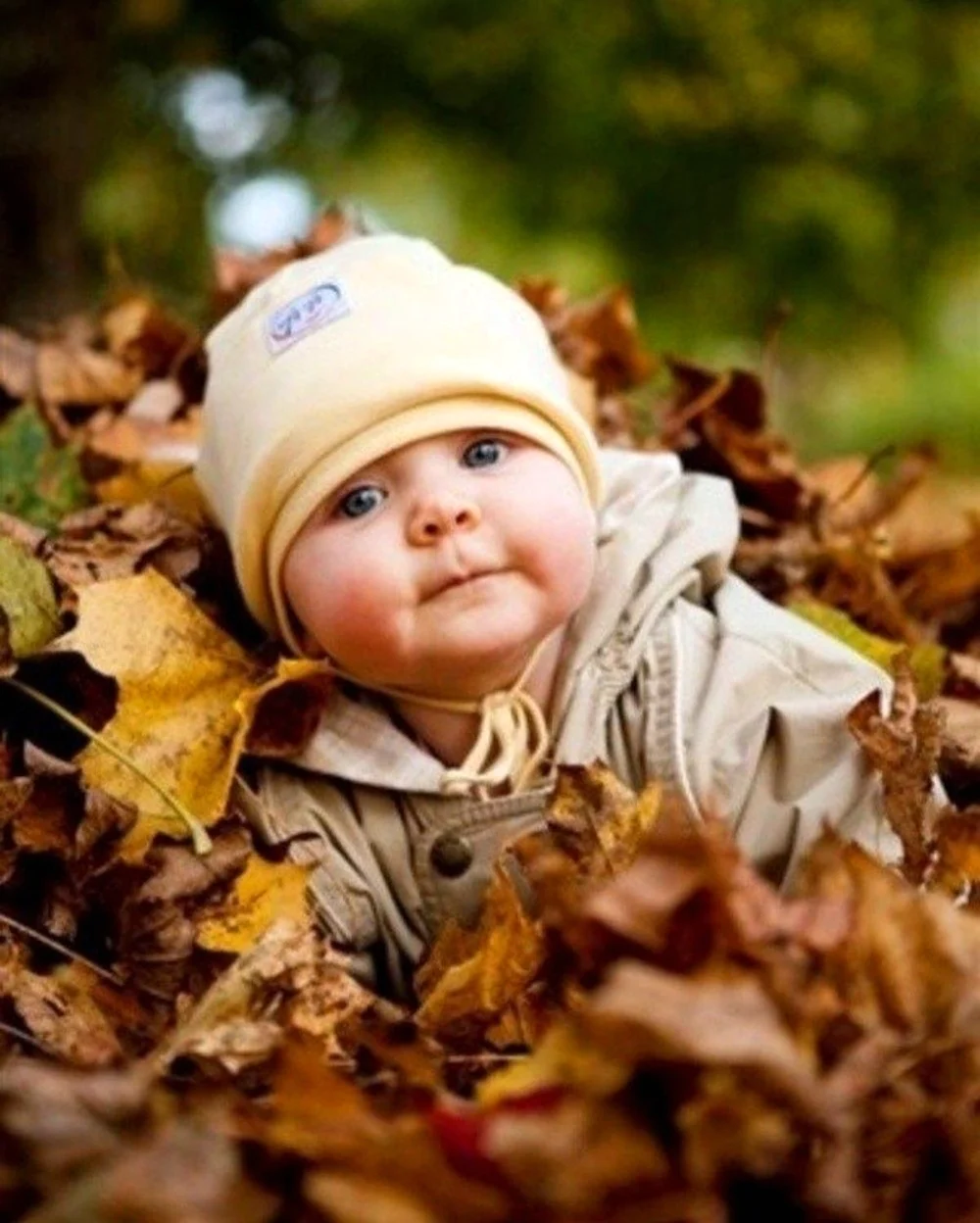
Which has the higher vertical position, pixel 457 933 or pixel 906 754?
pixel 906 754

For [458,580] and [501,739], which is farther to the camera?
[501,739]

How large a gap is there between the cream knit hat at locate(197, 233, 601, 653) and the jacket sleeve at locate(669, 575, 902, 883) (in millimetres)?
274

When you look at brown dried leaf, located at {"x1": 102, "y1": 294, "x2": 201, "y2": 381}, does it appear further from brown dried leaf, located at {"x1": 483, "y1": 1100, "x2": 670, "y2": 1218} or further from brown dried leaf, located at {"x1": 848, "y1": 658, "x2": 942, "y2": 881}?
brown dried leaf, located at {"x1": 483, "y1": 1100, "x2": 670, "y2": 1218}

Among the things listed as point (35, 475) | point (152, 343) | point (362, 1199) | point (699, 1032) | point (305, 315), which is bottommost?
point (152, 343)

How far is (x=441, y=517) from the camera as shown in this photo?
2.36 m

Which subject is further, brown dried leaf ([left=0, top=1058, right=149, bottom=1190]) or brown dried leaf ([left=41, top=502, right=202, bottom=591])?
brown dried leaf ([left=41, top=502, right=202, bottom=591])

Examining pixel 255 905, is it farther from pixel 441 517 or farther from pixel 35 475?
pixel 35 475

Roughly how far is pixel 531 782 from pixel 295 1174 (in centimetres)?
94

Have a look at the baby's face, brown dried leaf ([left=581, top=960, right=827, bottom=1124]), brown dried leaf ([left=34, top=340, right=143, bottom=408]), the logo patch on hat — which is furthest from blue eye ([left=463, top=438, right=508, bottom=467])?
brown dried leaf ([left=34, top=340, right=143, bottom=408])

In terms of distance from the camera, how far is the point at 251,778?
2510mm

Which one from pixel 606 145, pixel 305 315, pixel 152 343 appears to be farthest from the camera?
pixel 606 145

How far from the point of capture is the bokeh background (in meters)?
8.23

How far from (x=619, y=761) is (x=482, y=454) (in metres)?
0.38

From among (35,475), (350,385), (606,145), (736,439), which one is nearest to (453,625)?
(350,385)
